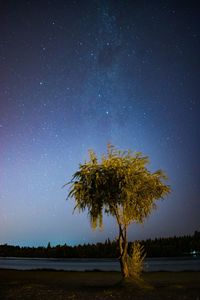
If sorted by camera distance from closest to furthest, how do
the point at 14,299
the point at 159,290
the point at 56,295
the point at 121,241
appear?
the point at 14,299 < the point at 56,295 < the point at 159,290 < the point at 121,241

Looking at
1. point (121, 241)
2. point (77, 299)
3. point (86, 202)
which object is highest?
point (86, 202)

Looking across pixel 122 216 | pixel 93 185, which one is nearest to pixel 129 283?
pixel 122 216

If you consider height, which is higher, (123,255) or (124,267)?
(123,255)

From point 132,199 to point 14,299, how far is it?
39.3 feet

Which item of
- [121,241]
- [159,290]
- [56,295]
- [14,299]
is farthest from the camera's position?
[121,241]

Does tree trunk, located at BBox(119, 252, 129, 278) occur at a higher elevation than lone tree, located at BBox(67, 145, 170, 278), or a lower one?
lower

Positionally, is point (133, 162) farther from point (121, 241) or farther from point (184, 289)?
point (184, 289)

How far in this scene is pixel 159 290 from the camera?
27.8 meters

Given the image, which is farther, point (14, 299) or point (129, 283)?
point (129, 283)

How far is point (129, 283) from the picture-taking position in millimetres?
28766

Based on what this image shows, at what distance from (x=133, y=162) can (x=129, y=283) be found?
8892mm

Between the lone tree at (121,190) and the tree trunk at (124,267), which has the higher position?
the lone tree at (121,190)

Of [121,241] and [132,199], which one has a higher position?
[132,199]

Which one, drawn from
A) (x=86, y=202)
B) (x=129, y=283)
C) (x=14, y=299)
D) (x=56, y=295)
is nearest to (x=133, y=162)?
(x=86, y=202)
